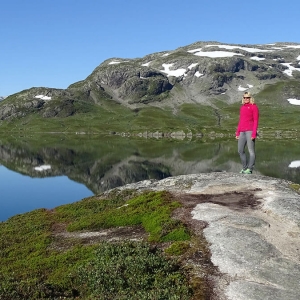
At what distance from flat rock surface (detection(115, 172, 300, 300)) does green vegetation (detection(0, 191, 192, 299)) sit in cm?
193

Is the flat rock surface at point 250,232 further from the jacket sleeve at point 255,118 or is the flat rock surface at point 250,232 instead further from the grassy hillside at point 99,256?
the jacket sleeve at point 255,118

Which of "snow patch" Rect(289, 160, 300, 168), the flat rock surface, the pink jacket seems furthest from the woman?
"snow patch" Rect(289, 160, 300, 168)

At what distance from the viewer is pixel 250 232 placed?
20562 millimetres

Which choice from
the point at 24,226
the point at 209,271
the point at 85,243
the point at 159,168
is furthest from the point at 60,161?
the point at 209,271

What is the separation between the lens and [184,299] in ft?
46.7

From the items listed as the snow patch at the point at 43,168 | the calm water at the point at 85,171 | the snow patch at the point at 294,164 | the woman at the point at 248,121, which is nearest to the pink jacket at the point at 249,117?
the woman at the point at 248,121

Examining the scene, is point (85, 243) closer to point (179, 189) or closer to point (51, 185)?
point (179, 189)

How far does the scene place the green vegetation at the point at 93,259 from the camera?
50.4ft

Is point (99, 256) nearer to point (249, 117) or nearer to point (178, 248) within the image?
point (178, 248)

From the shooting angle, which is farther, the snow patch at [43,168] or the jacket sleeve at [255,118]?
the snow patch at [43,168]

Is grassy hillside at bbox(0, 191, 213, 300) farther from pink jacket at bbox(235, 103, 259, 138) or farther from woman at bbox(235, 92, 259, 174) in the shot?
pink jacket at bbox(235, 103, 259, 138)

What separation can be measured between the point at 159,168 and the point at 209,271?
87782 millimetres

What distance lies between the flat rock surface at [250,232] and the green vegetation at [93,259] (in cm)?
193

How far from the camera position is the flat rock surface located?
15328 millimetres
